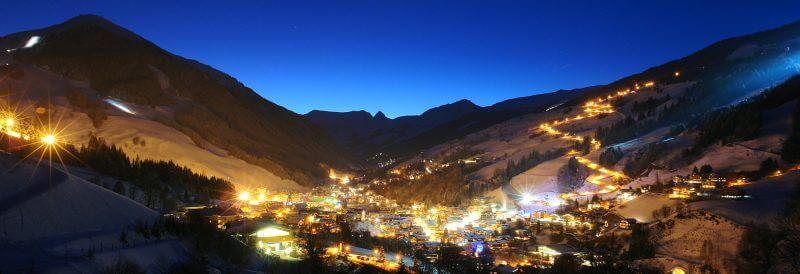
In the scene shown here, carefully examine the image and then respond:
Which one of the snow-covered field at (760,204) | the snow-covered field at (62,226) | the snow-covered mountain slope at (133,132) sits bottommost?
the snow-covered field at (760,204)

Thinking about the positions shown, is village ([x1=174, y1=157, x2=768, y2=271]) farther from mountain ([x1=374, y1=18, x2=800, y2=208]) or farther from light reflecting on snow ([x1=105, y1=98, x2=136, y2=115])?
light reflecting on snow ([x1=105, y1=98, x2=136, y2=115])

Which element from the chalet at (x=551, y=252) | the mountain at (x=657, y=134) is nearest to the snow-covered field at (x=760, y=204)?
the mountain at (x=657, y=134)

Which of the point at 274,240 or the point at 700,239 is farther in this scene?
the point at 274,240

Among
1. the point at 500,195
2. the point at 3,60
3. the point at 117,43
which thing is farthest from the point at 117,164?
the point at 117,43

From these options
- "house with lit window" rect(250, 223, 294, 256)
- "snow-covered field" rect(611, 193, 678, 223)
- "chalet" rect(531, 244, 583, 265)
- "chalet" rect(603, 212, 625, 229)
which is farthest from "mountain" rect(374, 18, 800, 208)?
"house with lit window" rect(250, 223, 294, 256)

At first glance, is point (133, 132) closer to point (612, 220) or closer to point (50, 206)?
point (612, 220)

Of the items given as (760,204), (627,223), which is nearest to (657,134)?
(627,223)

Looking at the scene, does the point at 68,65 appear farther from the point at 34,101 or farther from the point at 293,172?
the point at 293,172

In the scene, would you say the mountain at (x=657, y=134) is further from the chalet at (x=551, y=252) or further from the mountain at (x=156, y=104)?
the mountain at (x=156, y=104)

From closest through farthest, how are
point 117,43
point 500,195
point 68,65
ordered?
point 500,195 < point 68,65 < point 117,43
